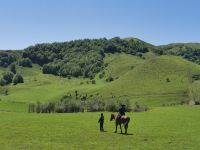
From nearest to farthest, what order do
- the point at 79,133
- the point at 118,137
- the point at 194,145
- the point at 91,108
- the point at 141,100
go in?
the point at 194,145 < the point at 118,137 < the point at 79,133 < the point at 91,108 < the point at 141,100

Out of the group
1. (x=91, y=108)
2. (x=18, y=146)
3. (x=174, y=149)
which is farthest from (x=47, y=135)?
(x=91, y=108)

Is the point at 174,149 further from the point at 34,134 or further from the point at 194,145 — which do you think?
the point at 34,134

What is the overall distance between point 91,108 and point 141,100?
6717 cm

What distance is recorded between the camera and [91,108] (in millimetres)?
126938

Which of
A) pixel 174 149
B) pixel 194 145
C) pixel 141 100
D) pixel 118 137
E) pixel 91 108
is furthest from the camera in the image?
pixel 141 100

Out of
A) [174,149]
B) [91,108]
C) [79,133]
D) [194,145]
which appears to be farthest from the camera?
[91,108]

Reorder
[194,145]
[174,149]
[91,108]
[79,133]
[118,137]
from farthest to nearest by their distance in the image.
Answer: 1. [91,108]
2. [79,133]
3. [118,137]
4. [194,145]
5. [174,149]

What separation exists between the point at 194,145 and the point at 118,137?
949 cm

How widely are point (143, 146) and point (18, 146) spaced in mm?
11854

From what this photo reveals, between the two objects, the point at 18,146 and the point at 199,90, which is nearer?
the point at 18,146

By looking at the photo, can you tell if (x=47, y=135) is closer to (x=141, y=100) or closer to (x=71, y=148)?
(x=71, y=148)

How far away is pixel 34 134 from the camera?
49.6 m

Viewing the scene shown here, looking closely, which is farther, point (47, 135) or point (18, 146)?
point (47, 135)

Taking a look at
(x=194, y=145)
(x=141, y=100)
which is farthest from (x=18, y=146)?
(x=141, y=100)
